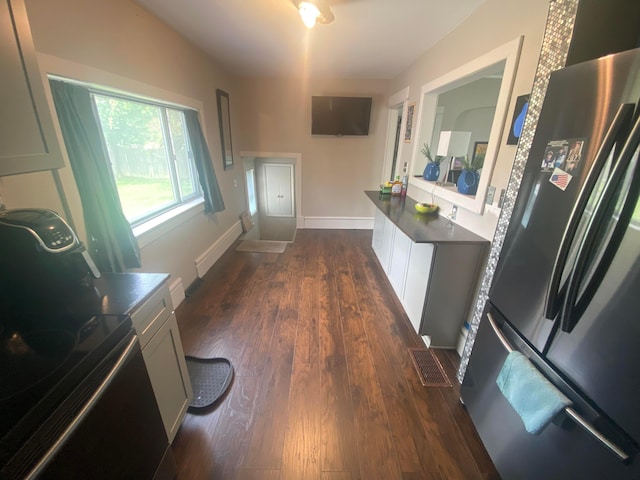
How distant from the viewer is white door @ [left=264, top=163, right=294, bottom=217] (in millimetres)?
4945

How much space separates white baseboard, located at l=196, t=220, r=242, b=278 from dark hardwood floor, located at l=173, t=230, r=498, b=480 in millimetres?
213

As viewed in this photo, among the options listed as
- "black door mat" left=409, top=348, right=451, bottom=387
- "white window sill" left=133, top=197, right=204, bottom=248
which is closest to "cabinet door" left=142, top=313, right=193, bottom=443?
"white window sill" left=133, top=197, right=204, bottom=248

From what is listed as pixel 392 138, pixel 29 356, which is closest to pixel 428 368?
pixel 29 356

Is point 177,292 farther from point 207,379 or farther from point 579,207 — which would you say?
point 579,207

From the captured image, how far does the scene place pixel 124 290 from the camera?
3.68 feet

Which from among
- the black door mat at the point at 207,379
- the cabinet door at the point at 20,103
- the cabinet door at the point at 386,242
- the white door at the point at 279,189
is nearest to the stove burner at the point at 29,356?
the cabinet door at the point at 20,103

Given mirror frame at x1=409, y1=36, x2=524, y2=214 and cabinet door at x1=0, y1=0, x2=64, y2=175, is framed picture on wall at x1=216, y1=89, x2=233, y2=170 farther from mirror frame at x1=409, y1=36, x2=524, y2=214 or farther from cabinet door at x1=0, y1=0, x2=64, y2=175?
cabinet door at x1=0, y1=0, x2=64, y2=175

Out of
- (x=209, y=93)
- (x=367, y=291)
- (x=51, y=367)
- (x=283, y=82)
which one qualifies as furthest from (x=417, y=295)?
(x=283, y=82)

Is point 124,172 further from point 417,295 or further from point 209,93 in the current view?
point 417,295

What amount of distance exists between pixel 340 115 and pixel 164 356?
12.9 ft

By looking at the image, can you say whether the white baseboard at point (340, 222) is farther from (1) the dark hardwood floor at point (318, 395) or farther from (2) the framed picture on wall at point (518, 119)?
(2) the framed picture on wall at point (518, 119)

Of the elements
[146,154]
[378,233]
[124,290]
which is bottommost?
[378,233]

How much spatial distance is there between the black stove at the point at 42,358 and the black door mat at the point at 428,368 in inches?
71.8

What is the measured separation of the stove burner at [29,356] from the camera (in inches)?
26.3
